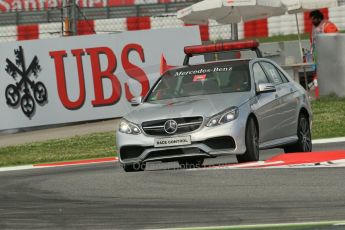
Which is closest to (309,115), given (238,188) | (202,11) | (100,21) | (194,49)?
(194,49)

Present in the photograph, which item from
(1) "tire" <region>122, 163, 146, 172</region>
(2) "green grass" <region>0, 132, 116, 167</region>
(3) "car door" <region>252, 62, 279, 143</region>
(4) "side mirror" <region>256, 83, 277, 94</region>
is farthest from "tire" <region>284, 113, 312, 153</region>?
(2) "green grass" <region>0, 132, 116, 167</region>

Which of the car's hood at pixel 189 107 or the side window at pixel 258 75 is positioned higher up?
the side window at pixel 258 75

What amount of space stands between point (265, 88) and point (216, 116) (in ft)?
3.46

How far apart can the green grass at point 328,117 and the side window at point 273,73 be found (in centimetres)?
432

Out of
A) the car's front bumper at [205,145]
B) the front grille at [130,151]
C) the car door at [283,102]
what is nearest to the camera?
the car's front bumper at [205,145]

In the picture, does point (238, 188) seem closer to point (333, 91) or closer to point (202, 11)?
point (333, 91)

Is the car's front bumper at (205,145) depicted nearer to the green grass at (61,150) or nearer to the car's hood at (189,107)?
the car's hood at (189,107)

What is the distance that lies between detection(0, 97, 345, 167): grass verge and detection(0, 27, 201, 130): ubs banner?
1.73m

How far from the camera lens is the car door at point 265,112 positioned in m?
13.7

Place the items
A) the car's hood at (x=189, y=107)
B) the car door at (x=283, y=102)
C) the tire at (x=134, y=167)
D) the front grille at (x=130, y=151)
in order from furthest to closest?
the car door at (x=283, y=102), the tire at (x=134, y=167), the front grille at (x=130, y=151), the car's hood at (x=189, y=107)

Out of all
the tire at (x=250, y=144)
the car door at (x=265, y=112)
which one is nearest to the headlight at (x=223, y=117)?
the tire at (x=250, y=144)

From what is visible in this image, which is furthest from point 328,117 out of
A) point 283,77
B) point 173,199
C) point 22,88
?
point 173,199

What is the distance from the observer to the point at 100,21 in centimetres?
3359

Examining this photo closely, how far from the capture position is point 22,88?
2208 cm
